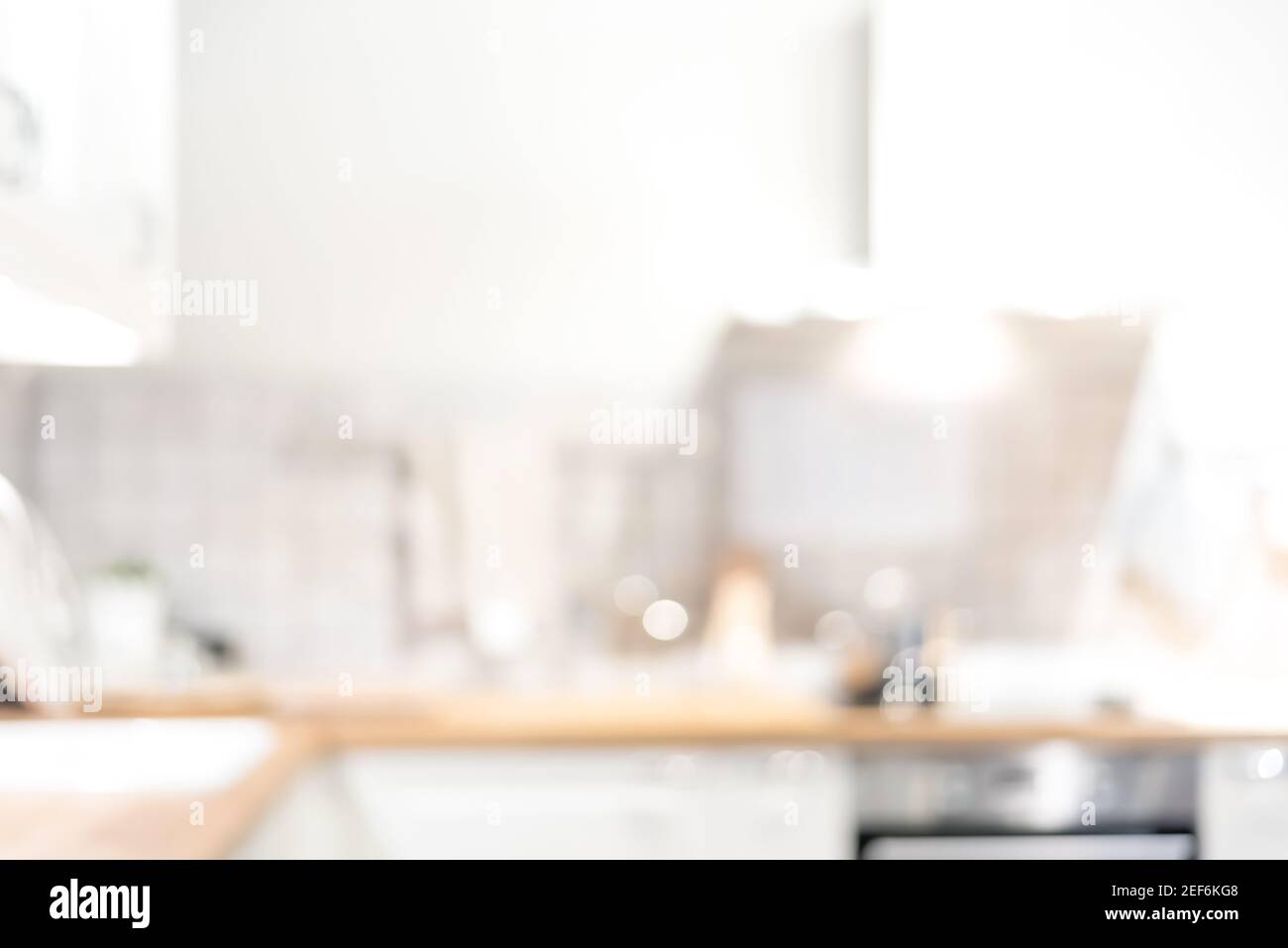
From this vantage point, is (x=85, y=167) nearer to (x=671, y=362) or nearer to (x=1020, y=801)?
(x=671, y=362)

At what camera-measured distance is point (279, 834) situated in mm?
883

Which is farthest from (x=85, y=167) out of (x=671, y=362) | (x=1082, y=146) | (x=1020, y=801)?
(x=1020, y=801)

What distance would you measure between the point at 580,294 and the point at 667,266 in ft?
0.44

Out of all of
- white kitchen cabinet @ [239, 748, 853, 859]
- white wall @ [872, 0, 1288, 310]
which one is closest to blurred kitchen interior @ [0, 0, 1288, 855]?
white wall @ [872, 0, 1288, 310]

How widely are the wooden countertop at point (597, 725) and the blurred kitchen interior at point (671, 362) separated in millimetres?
30

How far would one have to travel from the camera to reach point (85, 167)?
50 cm

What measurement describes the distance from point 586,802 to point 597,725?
0.22 ft

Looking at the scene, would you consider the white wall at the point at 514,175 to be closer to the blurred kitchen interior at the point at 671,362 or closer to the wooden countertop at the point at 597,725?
the blurred kitchen interior at the point at 671,362

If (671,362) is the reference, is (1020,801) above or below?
below

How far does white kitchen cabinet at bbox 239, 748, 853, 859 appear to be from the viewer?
37.4 inches

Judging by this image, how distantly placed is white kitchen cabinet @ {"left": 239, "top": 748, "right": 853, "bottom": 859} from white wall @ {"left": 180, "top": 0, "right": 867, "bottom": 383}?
424mm
